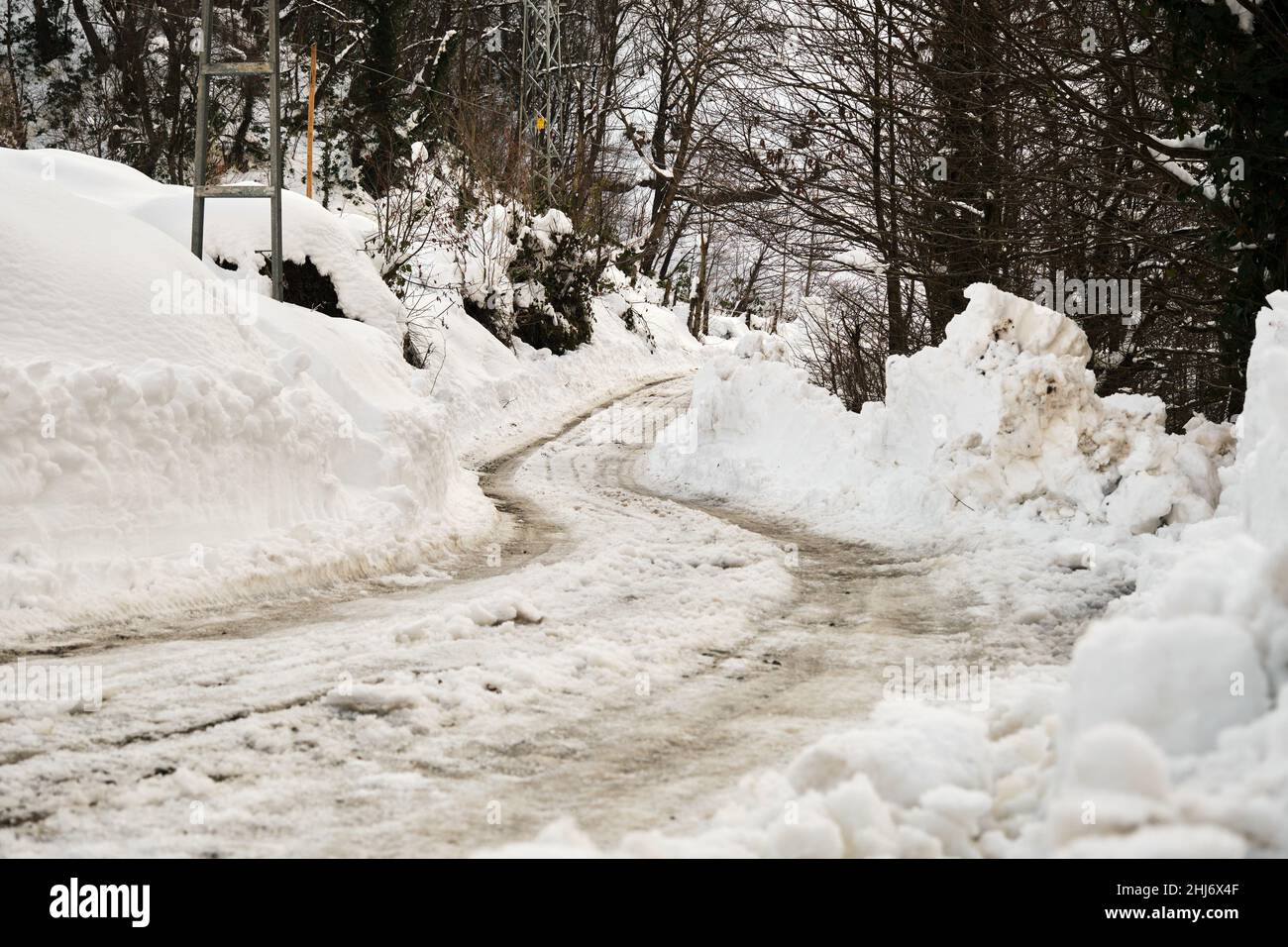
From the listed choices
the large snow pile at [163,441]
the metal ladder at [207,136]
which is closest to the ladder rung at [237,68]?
the metal ladder at [207,136]

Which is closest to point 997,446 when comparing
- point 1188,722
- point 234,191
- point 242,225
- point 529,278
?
point 1188,722

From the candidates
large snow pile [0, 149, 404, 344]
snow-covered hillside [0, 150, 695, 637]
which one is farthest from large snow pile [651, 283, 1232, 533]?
large snow pile [0, 149, 404, 344]

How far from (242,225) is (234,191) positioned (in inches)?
107

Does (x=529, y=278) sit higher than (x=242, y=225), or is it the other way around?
(x=529, y=278)

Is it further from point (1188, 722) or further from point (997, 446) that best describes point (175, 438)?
point (997, 446)

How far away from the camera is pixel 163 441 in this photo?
6664 millimetres

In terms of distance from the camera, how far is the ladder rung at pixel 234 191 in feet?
35.4

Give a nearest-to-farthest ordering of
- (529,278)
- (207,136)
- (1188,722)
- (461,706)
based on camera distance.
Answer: (1188,722) → (461,706) → (207,136) → (529,278)

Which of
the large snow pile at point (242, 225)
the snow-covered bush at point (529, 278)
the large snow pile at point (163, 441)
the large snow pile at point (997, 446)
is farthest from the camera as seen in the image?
the snow-covered bush at point (529, 278)

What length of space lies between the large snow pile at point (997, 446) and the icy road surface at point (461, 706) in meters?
1.78

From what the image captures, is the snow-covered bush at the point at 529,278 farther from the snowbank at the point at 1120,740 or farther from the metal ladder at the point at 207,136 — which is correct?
the snowbank at the point at 1120,740

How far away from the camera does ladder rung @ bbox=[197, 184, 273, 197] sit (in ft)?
35.4

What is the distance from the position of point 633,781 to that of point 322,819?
3.30ft
